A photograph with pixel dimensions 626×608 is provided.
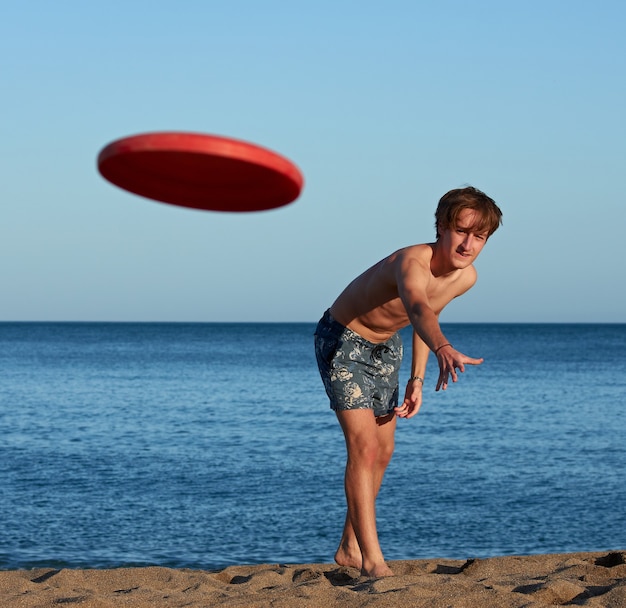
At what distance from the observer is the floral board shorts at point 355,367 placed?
5121 millimetres

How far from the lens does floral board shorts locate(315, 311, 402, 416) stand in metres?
5.12

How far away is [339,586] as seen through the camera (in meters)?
4.59

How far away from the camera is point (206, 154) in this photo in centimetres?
350

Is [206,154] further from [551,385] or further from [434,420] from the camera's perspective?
[551,385]

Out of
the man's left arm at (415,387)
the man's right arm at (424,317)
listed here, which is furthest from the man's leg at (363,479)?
the man's right arm at (424,317)

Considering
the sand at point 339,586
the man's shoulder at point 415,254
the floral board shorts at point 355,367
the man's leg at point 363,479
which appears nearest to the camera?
the sand at point 339,586

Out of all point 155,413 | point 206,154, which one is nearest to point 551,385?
point 155,413

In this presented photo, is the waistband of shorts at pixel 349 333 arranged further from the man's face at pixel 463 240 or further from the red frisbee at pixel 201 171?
the red frisbee at pixel 201 171

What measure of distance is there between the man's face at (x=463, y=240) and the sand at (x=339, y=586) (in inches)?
64.3

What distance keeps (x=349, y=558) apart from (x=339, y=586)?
0.86m

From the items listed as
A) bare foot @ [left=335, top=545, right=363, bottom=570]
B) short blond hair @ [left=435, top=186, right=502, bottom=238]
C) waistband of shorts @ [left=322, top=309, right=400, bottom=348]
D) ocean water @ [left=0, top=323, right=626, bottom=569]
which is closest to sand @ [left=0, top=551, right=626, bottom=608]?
bare foot @ [left=335, top=545, right=363, bottom=570]

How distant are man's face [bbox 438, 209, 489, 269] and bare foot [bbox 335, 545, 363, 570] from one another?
5.97 feet

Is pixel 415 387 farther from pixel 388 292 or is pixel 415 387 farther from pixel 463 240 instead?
pixel 463 240

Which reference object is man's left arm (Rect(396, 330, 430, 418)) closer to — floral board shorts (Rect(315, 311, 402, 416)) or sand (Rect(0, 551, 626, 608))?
floral board shorts (Rect(315, 311, 402, 416))
